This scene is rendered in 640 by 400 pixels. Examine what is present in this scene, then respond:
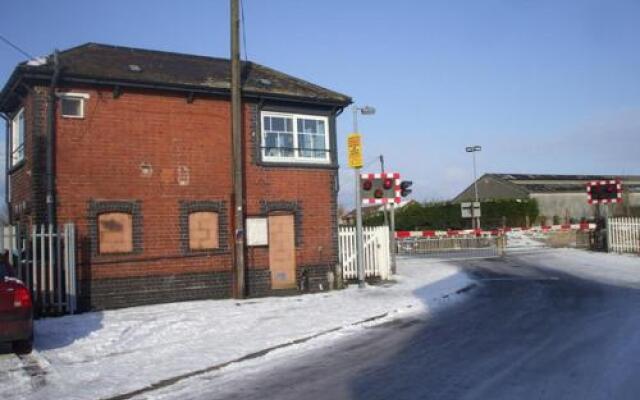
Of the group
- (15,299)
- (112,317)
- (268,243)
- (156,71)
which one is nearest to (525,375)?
(15,299)

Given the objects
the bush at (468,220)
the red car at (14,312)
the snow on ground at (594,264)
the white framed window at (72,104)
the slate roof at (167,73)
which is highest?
the slate roof at (167,73)

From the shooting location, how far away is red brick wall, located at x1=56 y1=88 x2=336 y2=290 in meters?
15.4

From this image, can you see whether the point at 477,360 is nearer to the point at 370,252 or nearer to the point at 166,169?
the point at 166,169

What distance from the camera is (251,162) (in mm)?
17828

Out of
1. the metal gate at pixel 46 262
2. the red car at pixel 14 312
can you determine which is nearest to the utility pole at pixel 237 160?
the metal gate at pixel 46 262

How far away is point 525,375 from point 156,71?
1267 cm

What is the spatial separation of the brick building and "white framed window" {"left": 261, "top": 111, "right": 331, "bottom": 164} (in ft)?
0.11

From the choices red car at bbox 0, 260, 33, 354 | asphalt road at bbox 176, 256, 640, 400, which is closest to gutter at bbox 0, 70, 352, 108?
red car at bbox 0, 260, 33, 354

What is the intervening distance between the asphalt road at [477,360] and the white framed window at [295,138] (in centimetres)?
691

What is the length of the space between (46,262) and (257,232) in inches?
216

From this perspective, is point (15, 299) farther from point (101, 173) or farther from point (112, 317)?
point (101, 173)

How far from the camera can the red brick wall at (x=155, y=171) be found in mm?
15359

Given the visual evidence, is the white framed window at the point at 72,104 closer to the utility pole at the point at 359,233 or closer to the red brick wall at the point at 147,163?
the red brick wall at the point at 147,163

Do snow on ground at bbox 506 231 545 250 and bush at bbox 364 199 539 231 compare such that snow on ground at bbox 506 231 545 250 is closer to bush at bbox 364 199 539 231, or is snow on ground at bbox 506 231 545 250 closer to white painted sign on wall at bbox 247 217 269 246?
bush at bbox 364 199 539 231
